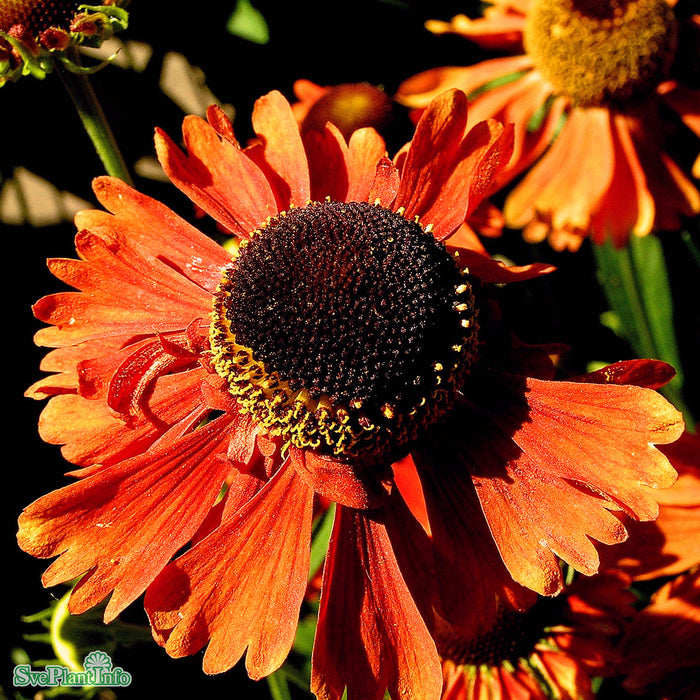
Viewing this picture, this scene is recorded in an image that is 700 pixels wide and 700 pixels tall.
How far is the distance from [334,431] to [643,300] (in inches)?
32.1

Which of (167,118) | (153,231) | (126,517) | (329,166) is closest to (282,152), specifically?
(329,166)

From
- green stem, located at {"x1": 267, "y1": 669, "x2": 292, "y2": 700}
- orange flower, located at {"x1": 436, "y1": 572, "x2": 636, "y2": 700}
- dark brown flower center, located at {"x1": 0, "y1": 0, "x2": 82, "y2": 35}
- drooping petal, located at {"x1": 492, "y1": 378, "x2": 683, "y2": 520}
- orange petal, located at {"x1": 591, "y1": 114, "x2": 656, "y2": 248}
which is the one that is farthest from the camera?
orange petal, located at {"x1": 591, "y1": 114, "x2": 656, "y2": 248}

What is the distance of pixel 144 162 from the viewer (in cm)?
163

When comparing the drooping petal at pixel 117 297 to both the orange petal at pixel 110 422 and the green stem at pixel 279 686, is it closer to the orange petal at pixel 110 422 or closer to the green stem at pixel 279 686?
the orange petal at pixel 110 422

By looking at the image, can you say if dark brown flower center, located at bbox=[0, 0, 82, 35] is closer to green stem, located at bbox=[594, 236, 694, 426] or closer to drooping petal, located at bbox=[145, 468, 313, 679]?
drooping petal, located at bbox=[145, 468, 313, 679]

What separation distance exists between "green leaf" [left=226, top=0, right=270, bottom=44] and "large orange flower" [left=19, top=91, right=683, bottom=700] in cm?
56

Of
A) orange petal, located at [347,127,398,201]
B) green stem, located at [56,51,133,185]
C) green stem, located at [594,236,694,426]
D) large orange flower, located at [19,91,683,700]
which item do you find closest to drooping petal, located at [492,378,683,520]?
large orange flower, located at [19,91,683,700]

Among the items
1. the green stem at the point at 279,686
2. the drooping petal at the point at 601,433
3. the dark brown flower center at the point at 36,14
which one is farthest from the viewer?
the green stem at the point at 279,686

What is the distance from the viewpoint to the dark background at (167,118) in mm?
1349

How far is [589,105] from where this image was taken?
4.25 feet

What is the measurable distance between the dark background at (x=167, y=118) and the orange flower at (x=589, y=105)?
0.14 meters

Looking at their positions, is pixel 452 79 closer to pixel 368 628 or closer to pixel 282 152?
pixel 282 152

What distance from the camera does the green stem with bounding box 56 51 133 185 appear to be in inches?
31.7

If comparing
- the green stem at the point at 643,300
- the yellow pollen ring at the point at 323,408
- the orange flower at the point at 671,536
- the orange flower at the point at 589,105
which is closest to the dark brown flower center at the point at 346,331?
the yellow pollen ring at the point at 323,408
